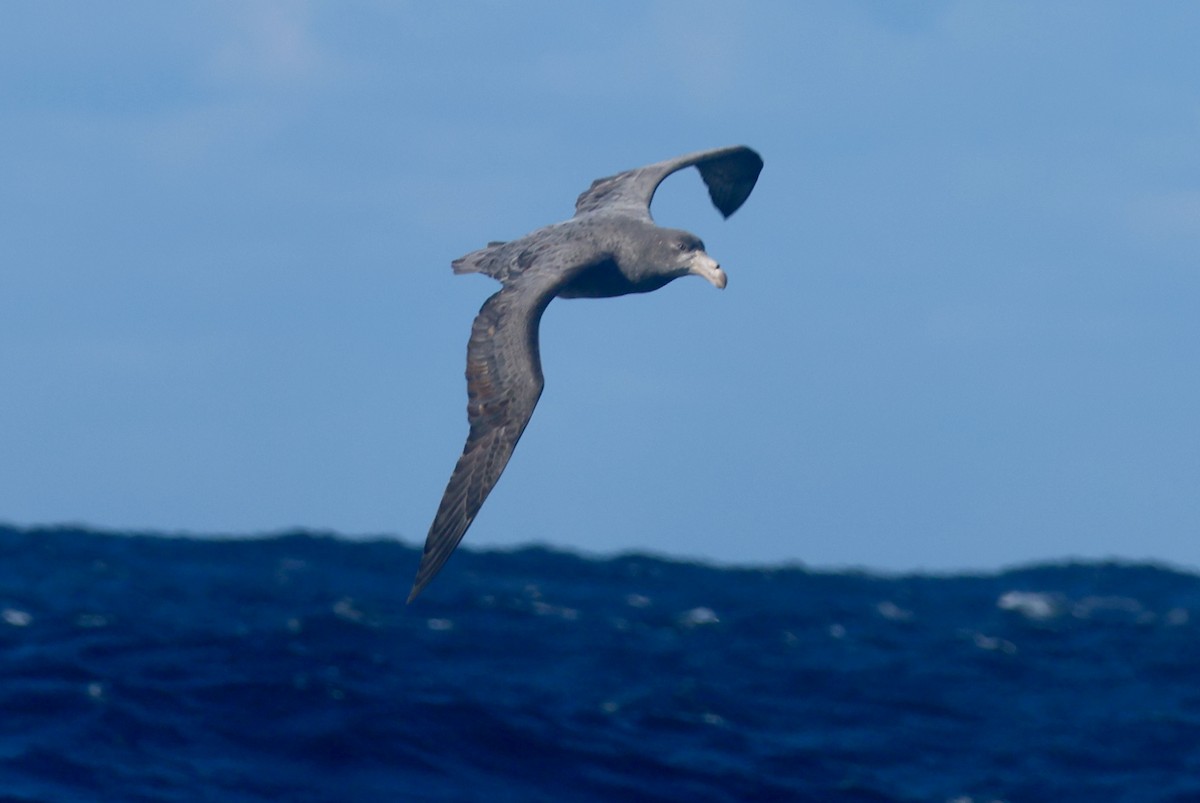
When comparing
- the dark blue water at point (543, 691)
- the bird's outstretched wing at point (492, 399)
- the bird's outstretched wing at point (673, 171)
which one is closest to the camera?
the bird's outstretched wing at point (492, 399)

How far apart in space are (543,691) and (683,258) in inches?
587

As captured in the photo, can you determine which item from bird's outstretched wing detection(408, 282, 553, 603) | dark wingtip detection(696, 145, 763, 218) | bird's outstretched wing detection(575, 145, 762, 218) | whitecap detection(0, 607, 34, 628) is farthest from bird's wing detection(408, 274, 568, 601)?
whitecap detection(0, 607, 34, 628)

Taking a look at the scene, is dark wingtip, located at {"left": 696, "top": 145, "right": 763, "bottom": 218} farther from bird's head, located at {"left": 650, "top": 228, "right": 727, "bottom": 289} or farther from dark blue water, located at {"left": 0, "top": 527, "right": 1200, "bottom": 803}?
dark blue water, located at {"left": 0, "top": 527, "right": 1200, "bottom": 803}

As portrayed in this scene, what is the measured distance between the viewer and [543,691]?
28.6m

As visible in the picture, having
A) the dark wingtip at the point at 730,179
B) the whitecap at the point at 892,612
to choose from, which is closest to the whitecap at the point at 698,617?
the whitecap at the point at 892,612

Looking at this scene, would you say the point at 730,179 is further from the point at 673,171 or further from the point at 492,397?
the point at 492,397

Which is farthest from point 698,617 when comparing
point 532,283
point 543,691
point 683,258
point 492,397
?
point 492,397

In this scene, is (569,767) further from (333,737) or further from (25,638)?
(25,638)

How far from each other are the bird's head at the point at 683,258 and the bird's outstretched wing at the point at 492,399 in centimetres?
153

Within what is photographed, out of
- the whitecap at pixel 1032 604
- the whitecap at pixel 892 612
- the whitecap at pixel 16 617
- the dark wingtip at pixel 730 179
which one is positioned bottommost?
the whitecap at pixel 16 617

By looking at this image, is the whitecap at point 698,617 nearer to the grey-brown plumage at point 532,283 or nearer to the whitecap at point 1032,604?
the whitecap at point 1032,604

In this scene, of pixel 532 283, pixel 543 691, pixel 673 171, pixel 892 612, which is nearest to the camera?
pixel 532 283

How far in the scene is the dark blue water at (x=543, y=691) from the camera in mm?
22938

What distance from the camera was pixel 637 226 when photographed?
1589 centimetres
